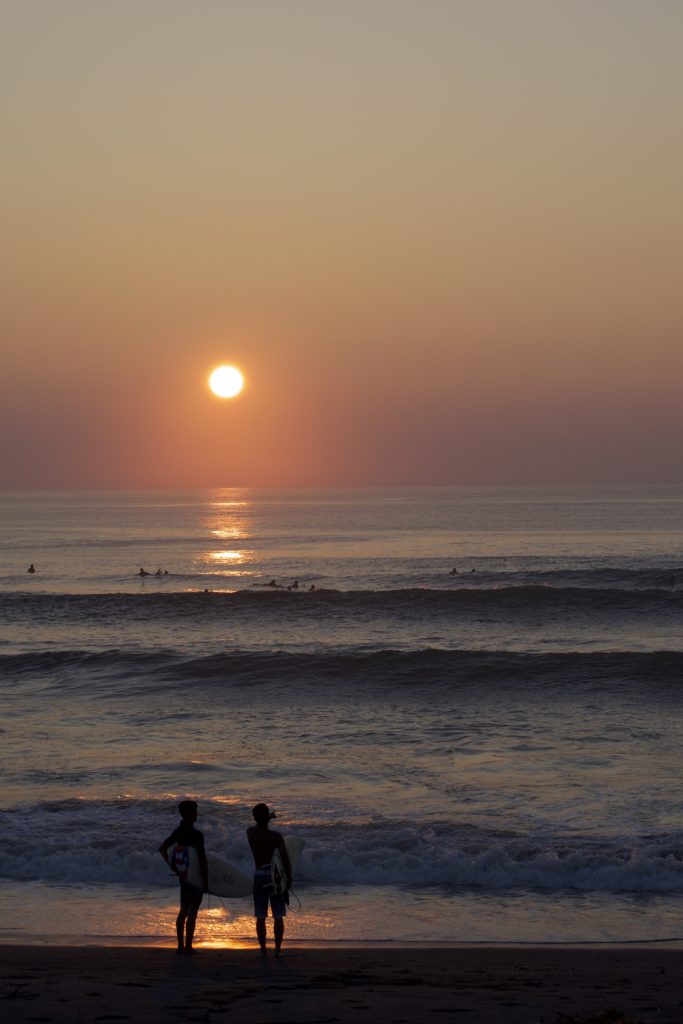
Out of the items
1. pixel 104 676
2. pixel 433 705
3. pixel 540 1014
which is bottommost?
pixel 540 1014

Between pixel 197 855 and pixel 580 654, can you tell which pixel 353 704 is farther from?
pixel 197 855

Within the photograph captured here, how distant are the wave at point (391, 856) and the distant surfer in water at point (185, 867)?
299 cm

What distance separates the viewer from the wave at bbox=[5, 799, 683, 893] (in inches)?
494

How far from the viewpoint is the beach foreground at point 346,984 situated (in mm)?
7676

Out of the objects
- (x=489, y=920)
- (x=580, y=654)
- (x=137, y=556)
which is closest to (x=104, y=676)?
(x=580, y=654)

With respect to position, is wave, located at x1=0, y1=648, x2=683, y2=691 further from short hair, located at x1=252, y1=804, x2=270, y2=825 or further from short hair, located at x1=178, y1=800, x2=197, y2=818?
short hair, located at x1=252, y1=804, x2=270, y2=825

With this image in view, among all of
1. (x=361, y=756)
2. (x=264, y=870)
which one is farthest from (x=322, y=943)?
(x=361, y=756)

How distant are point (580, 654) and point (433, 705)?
7.30 metres

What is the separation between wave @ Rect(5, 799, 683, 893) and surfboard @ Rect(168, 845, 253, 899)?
2.62 meters

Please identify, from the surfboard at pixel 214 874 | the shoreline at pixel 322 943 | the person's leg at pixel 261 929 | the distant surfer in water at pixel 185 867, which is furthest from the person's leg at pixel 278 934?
the distant surfer in water at pixel 185 867

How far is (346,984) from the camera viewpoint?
28.0ft

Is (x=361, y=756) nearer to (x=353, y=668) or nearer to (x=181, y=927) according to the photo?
(x=181, y=927)

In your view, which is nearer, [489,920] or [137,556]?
[489,920]

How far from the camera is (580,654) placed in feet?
100.0
